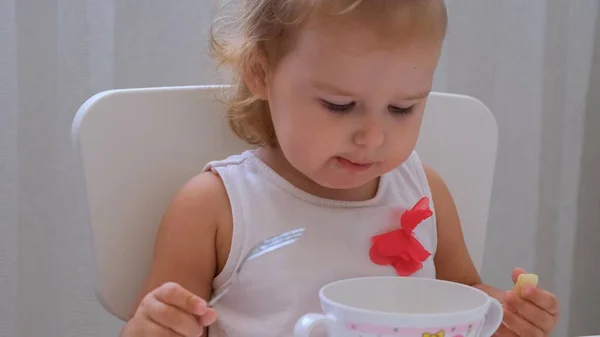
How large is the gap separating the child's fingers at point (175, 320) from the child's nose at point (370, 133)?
0.22m

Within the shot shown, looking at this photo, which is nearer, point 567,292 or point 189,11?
point 189,11

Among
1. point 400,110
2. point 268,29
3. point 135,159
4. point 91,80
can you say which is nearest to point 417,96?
point 400,110

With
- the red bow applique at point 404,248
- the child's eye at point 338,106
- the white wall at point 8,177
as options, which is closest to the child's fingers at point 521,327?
the red bow applique at point 404,248

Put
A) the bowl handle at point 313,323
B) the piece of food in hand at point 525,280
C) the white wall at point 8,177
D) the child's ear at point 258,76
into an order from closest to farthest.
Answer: the bowl handle at point 313,323 < the piece of food in hand at point 525,280 < the child's ear at point 258,76 < the white wall at point 8,177

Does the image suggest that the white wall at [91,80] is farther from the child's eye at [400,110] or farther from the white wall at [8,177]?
the child's eye at [400,110]

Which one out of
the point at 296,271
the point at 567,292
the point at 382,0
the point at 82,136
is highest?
the point at 382,0

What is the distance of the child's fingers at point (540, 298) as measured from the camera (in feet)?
2.17

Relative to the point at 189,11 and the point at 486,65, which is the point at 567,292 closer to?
the point at 486,65

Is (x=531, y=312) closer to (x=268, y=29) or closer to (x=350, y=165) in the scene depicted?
(x=350, y=165)

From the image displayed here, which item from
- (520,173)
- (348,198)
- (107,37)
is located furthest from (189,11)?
(520,173)

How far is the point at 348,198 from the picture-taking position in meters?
0.83

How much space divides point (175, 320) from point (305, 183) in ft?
0.94

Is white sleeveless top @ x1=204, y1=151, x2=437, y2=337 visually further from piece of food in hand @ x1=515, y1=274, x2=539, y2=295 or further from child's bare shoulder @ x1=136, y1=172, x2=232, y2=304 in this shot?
piece of food in hand @ x1=515, y1=274, x2=539, y2=295

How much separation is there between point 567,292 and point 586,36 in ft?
1.58
